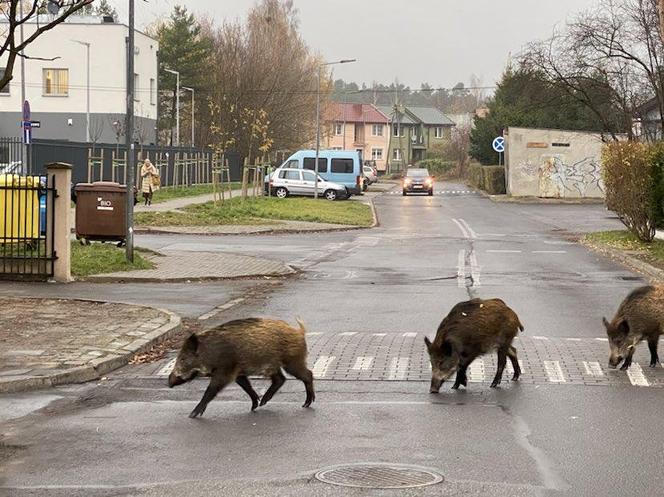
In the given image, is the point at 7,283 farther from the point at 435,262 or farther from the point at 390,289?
the point at 435,262

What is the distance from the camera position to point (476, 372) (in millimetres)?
10281

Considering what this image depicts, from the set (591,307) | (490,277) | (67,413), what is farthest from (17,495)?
Answer: (490,277)

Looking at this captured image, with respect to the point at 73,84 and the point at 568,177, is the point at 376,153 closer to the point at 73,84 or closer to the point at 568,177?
the point at 73,84

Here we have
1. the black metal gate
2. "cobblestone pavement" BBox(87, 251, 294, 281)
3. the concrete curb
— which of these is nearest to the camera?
the black metal gate

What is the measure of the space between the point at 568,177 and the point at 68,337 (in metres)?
53.0

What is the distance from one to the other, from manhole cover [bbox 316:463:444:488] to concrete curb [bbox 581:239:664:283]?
46.0ft

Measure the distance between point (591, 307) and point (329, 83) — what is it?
87.4m

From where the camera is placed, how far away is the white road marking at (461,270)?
19000 mm

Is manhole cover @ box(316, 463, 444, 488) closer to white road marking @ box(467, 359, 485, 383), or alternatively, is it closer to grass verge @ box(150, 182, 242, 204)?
white road marking @ box(467, 359, 485, 383)

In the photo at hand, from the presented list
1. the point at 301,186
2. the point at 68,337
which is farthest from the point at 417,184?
the point at 68,337

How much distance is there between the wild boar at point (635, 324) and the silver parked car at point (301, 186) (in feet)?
151

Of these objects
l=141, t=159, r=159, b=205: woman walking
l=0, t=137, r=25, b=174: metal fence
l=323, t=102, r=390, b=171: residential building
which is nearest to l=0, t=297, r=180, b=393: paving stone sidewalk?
l=0, t=137, r=25, b=174: metal fence

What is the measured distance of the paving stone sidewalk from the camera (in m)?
9.92

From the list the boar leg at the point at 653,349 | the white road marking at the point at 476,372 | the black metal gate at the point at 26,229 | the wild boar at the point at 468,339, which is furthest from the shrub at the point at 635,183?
the wild boar at the point at 468,339
